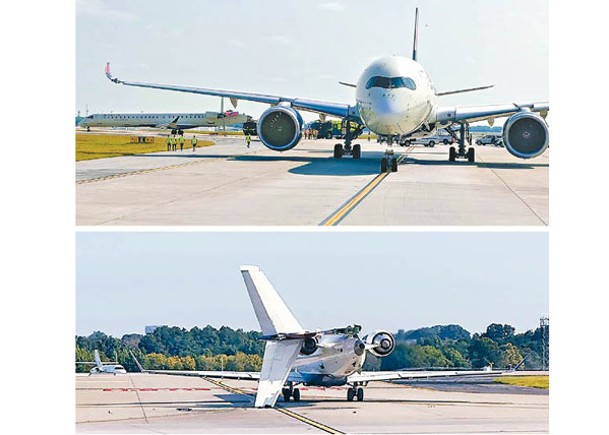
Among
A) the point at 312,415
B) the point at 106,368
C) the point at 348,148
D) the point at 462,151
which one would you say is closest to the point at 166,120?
the point at 106,368

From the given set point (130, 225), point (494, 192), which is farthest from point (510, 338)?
point (130, 225)

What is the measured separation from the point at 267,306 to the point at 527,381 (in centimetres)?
2452

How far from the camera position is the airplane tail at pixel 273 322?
75.6 feet

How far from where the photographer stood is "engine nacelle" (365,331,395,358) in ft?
92.9

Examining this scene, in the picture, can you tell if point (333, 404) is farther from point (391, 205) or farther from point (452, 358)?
point (452, 358)

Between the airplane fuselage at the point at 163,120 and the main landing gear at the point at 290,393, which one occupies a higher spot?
the airplane fuselage at the point at 163,120

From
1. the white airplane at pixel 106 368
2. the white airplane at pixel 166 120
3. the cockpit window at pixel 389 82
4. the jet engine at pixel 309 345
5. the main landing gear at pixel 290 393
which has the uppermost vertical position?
the white airplane at pixel 166 120

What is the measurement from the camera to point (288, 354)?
23328mm

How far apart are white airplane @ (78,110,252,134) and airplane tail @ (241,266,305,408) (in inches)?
3761

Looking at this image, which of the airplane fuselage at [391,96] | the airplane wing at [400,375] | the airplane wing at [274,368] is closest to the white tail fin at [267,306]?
the airplane wing at [274,368]

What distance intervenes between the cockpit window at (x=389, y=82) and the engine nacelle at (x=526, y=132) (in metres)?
5.06

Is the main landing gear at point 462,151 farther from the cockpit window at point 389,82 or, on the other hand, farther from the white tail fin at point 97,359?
the white tail fin at point 97,359

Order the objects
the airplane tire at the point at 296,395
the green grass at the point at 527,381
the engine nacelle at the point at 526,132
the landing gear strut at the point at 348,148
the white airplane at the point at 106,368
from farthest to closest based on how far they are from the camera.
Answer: the white airplane at the point at 106,368
the landing gear strut at the point at 348,148
the green grass at the point at 527,381
the engine nacelle at the point at 526,132
the airplane tire at the point at 296,395

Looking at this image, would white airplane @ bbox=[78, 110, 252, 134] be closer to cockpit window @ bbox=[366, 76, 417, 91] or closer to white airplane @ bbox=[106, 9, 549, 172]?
white airplane @ bbox=[106, 9, 549, 172]
